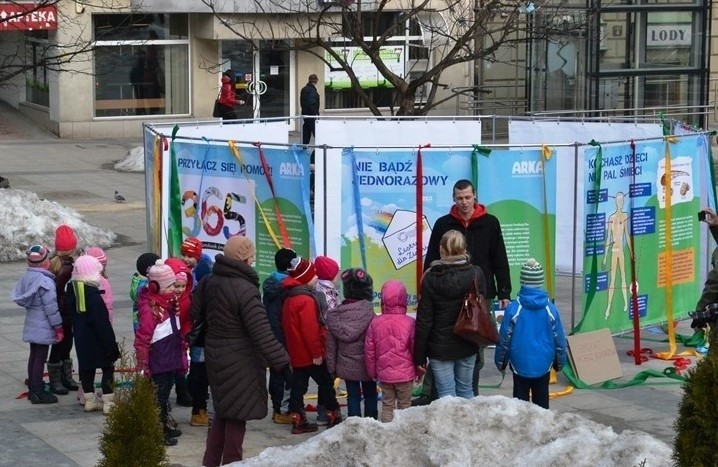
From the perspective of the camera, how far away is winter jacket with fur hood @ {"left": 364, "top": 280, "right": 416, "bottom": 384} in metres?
9.05

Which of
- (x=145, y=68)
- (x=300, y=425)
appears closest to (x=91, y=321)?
(x=300, y=425)

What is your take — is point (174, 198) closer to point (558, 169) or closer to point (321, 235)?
point (321, 235)

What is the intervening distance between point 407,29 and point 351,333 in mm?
24264

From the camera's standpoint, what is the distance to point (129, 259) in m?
17.5

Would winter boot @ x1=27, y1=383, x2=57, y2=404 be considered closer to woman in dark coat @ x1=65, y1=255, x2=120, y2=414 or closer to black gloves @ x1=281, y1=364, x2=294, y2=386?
woman in dark coat @ x1=65, y1=255, x2=120, y2=414

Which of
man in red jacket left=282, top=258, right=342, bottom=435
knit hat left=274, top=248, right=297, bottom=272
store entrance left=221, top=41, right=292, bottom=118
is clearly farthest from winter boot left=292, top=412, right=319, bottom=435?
store entrance left=221, top=41, right=292, bottom=118

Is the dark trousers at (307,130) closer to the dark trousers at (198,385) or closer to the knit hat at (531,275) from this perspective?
the dark trousers at (198,385)

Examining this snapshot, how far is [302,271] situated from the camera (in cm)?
946

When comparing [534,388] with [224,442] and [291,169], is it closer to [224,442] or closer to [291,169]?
[224,442]

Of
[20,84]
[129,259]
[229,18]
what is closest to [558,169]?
[129,259]

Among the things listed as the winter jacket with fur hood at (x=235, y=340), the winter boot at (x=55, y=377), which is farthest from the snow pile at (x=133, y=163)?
the winter jacket with fur hood at (x=235, y=340)

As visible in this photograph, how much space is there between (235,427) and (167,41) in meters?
24.5

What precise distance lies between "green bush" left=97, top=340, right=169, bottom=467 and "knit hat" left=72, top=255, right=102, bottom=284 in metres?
3.64

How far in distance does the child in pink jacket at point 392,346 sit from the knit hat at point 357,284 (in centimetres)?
18
